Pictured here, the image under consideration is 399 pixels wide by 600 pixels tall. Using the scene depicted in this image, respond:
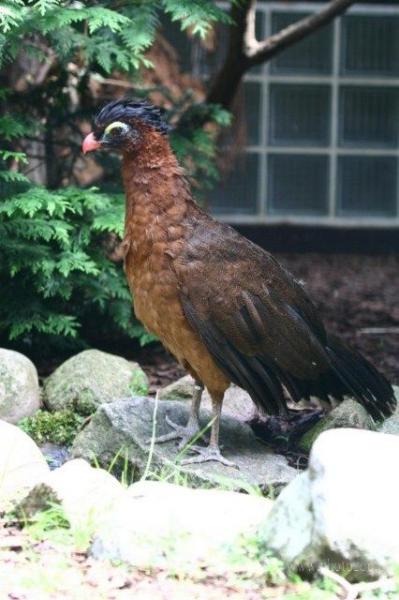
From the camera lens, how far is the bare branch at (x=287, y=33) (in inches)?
281

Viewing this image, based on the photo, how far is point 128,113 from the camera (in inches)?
183

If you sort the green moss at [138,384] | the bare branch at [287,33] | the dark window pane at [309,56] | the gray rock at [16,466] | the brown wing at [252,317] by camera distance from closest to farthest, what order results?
the gray rock at [16,466] → the brown wing at [252,317] → the green moss at [138,384] → the bare branch at [287,33] → the dark window pane at [309,56]

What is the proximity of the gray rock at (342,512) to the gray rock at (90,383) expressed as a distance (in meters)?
2.34

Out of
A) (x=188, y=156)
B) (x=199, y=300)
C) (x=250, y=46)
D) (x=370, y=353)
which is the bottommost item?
(x=370, y=353)

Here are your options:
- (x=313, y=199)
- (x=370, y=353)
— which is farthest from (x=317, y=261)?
(x=370, y=353)

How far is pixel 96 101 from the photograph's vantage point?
7102 mm

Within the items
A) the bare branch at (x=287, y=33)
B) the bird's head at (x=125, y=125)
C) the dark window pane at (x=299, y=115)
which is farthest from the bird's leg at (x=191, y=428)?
the dark window pane at (x=299, y=115)

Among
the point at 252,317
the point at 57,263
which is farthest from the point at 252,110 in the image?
the point at 252,317

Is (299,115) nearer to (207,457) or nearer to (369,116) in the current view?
(369,116)

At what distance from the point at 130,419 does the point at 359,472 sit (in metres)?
1.63

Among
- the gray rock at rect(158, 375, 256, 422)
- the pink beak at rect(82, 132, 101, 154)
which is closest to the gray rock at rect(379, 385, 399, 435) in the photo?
the gray rock at rect(158, 375, 256, 422)

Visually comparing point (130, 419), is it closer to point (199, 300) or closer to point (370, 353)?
point (199, 300)

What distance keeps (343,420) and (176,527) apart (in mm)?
1727

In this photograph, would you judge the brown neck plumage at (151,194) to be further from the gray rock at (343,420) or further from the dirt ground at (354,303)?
the dirt ground at (354,303)
